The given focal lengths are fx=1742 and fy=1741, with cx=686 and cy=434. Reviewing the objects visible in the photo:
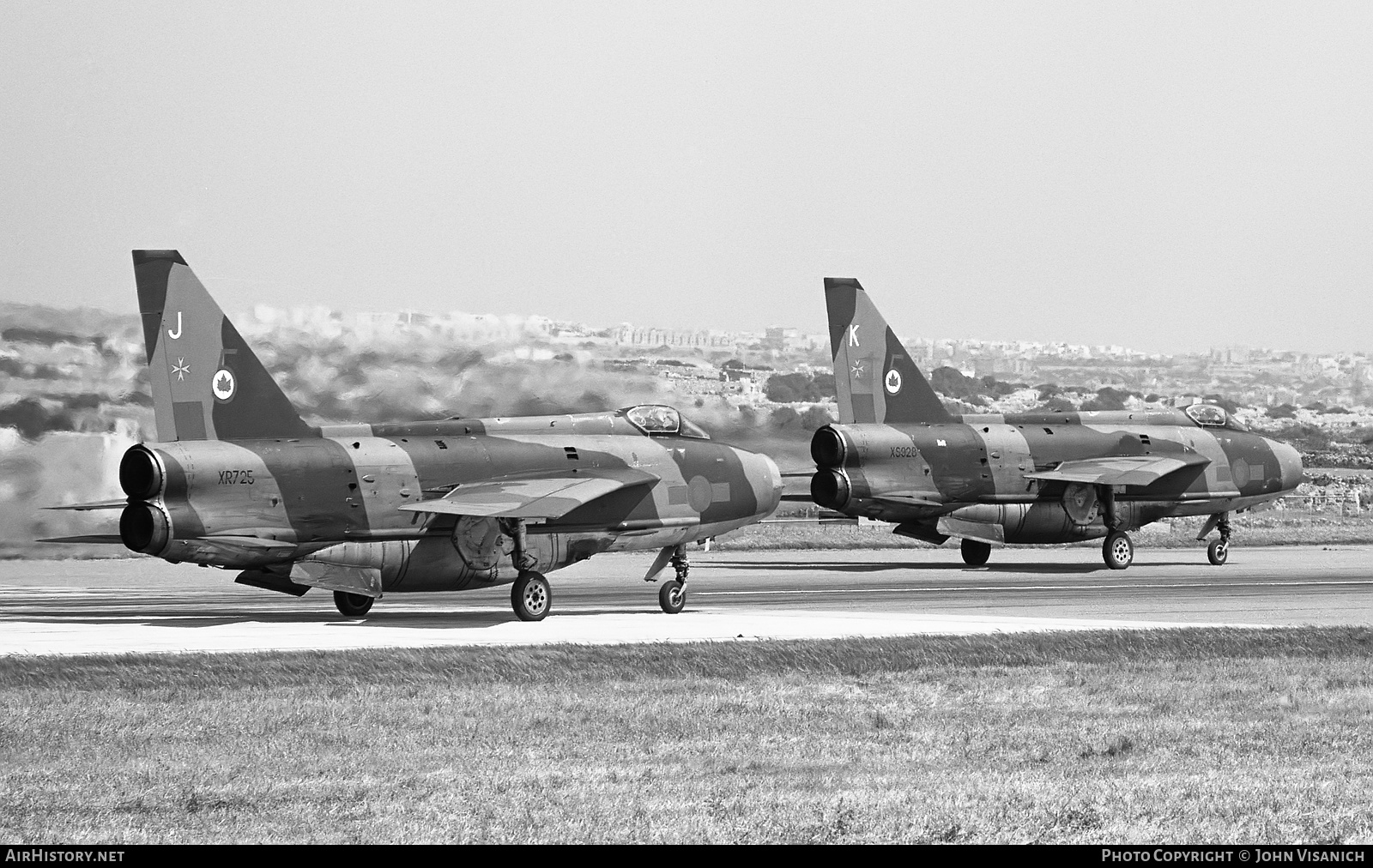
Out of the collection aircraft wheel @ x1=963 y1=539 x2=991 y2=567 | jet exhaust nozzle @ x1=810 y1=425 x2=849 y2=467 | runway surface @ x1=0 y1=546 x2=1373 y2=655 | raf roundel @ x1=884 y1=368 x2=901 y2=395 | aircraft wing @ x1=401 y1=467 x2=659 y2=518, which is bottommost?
aircraft wheel @ x1=963 y1=539 x2=991 y2=567

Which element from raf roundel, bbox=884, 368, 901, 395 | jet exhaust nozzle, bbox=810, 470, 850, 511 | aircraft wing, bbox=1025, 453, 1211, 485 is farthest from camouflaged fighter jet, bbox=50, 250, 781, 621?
aircraft wing, bbox=1025, 453, 1211, 485

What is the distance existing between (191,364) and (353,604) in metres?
4.74

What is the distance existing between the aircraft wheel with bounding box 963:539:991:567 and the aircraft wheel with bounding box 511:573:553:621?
20.2 m

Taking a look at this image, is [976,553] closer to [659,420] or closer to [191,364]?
[659,420]

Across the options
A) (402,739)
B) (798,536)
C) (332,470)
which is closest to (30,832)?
(402,739)

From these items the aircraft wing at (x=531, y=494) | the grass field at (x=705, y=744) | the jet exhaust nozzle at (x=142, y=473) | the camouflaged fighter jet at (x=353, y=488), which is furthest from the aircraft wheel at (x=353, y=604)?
the grass field at (x=705, y=744)

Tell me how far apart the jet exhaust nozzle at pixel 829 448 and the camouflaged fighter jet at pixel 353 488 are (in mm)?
11062

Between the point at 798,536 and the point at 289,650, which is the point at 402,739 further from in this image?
the point at 798,536

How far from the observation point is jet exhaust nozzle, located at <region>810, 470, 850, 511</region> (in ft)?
131

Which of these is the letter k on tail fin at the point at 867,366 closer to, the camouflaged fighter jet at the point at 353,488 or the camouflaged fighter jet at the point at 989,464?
the camouflaged fighter jet at the point at 989,464

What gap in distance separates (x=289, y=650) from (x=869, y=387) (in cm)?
2348

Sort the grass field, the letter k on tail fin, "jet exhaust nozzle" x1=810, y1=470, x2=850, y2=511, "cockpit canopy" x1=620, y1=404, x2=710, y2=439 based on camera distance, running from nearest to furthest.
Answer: the grass field
"cockpit canopy" x1=620, y1=404, x2=710, y2=439
"jet exhaust nozzle" x1=810, y1=470, x2=850, y2=511
the letter k on tail fin

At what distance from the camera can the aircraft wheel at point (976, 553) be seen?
4503 cm

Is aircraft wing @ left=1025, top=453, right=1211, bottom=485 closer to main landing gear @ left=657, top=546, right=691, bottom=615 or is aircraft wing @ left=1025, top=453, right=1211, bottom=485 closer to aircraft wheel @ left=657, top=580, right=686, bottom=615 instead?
main landing gear @ left=657, top=546, right=691, bottom=615
